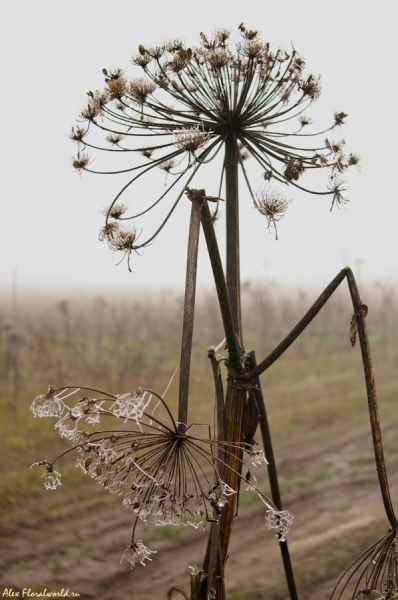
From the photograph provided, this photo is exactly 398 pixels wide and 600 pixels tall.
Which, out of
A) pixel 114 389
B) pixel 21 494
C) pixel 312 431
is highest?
pixel 114 389

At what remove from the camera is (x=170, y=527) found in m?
6.48

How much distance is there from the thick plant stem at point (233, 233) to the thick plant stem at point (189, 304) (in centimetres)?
45

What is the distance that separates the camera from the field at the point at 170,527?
5535mm

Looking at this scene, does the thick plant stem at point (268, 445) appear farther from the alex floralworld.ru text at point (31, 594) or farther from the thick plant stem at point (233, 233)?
the alex floralworld.ru text at point (31, 594)

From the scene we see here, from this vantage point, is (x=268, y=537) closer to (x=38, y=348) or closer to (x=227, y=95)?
(x=227, y=95)

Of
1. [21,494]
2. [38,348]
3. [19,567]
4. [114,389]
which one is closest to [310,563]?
[19,567]

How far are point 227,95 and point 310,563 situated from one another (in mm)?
4733

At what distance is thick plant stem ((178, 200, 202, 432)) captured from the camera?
172 centimetres

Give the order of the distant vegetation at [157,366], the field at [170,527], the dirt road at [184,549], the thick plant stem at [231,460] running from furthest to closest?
1. the distant vegetation at [157,366]
2. the field at [170,527]
3. the dirt road at [184,549]
4. the thick plant stem at [231,460]

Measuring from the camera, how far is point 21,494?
6848 mm

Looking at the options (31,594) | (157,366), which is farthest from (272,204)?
(157,366)

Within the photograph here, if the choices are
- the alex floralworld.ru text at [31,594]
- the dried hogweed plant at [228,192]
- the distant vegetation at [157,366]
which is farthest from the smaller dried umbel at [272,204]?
the distant vegetation at [157,366]

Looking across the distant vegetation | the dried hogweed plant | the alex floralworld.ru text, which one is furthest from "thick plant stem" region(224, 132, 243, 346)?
the distant vegetation

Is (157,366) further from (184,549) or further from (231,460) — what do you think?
(231,460)
